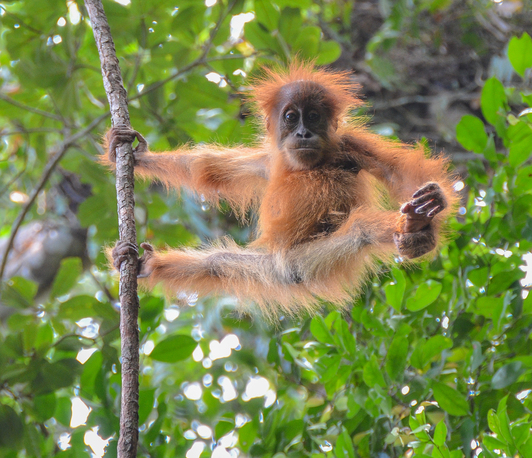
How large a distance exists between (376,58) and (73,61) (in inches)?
95.6

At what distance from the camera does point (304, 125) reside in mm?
3041

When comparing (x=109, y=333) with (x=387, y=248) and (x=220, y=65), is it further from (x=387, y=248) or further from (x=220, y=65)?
(x=220, y=65)

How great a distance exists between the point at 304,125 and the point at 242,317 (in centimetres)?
146

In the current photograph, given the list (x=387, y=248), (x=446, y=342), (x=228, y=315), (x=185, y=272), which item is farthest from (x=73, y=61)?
(x=446, y=342)

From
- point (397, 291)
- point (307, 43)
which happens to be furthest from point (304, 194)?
point (307, 43)

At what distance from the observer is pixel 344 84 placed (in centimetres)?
338

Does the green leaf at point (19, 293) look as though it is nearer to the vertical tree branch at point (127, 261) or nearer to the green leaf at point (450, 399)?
the vertical tree branch at point (127, 261)

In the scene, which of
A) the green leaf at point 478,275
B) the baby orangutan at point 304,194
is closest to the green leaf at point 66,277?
the baby orangutan at point 304,194

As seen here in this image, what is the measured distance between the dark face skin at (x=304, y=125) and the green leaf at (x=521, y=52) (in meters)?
1.00

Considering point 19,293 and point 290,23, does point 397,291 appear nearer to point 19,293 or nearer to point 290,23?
point 290,23

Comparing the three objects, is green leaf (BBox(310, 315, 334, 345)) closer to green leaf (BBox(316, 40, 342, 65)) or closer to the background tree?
the background tree

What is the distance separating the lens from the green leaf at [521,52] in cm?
263

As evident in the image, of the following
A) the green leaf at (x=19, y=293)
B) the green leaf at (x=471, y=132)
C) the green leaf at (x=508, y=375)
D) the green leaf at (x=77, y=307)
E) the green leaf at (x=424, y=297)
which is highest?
the green leaf at (x=471, y=132)

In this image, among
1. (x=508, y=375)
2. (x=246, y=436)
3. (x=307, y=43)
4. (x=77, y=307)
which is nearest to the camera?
(x=508, y=375)
